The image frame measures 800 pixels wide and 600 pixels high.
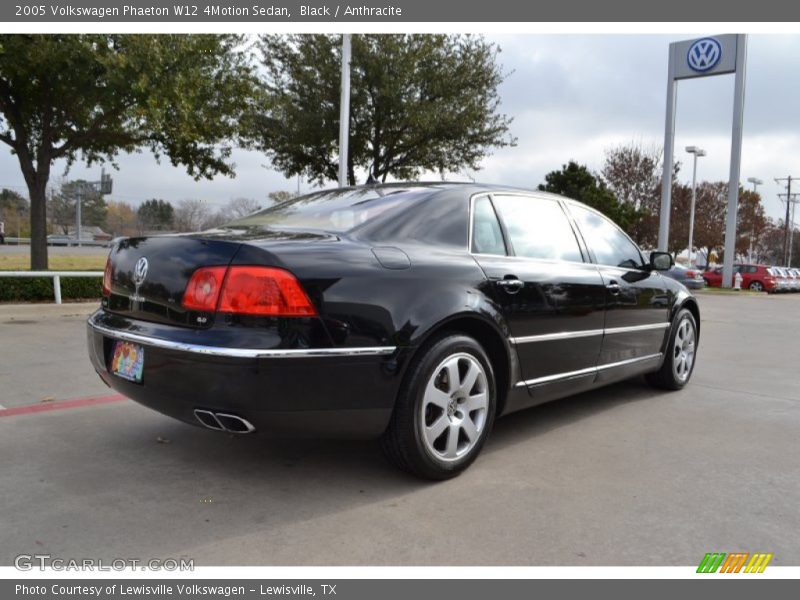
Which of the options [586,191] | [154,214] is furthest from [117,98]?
[154,214]

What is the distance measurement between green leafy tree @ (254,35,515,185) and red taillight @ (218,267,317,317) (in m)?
17.2

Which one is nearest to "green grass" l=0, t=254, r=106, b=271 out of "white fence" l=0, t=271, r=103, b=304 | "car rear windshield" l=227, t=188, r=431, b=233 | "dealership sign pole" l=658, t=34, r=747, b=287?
"white fence" l=0, t=271, r=103, b=304

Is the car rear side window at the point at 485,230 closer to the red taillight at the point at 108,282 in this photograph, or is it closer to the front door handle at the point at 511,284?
A: the front door handle at the point at 511,284

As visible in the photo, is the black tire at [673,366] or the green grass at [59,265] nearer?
the black tire at [673,366]

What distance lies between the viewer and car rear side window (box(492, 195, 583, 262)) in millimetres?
4164

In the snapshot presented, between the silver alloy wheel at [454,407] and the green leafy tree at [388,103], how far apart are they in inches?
661

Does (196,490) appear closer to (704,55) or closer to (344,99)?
(344,99)

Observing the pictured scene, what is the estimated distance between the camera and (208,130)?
1449 cm

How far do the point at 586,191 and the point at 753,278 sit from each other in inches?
381

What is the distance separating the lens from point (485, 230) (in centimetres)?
398

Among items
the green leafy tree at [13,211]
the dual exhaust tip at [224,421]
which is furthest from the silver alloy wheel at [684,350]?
the green leafy tree at [13,211]

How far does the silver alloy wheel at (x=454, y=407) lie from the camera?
11.0 ft

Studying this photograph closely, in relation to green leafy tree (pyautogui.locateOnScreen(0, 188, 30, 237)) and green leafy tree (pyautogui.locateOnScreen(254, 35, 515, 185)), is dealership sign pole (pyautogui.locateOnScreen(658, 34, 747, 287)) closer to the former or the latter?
green leafy tree (pyautogui.locateOnScreen(254, 35, 515, 185))

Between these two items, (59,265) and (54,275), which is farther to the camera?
(59,265)
